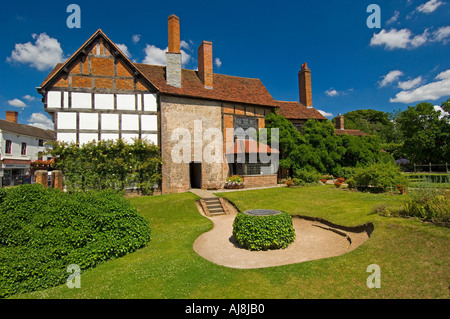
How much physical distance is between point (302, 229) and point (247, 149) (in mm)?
10436

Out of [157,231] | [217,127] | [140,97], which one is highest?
[140,97]

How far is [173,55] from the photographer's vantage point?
62.7 ft

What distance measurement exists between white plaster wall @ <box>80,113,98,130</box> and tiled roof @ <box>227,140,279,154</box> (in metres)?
10.1

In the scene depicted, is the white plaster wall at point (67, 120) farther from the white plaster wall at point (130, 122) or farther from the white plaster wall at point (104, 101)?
the white plaster wall at point (130, 122)

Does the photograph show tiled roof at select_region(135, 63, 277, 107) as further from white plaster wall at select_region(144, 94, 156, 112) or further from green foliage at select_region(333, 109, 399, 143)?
green foliage at select_region(333, 109, 399, 143)

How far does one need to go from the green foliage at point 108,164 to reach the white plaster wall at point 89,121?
1.15m

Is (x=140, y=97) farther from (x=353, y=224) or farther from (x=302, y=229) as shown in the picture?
(x=353, y=224)

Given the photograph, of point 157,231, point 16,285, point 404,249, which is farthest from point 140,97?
point 404,249

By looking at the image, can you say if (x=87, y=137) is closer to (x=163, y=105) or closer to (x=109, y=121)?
(x=109, y=121)

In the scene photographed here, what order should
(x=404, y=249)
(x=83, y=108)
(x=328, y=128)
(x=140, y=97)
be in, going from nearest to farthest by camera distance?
(x=404, y=249)
(x=83, y=108)
(x=140, y=97)
(x=328, y=128)

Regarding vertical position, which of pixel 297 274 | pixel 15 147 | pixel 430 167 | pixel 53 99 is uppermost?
pixel 53 99

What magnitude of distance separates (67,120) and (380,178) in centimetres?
2031

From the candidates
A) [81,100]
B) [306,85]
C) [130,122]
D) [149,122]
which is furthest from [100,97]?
[306,85]
